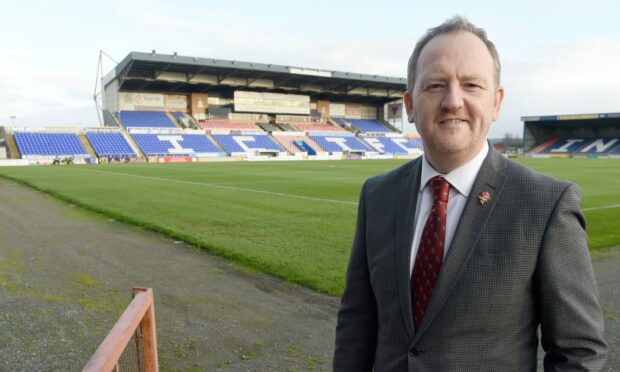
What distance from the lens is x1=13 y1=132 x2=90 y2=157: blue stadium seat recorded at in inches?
1826

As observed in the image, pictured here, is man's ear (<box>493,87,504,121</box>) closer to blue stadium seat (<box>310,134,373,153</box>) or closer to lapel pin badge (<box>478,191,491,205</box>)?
lapel pin badge (<box>478,191,491,205</box>)

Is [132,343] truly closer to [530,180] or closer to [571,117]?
[530,180]

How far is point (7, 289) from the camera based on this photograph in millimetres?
6051

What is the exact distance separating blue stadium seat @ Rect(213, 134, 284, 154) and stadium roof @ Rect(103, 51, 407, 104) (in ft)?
24.4

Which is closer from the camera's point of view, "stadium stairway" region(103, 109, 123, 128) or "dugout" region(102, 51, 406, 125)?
"dugout" region(102, 51, 406, 125)

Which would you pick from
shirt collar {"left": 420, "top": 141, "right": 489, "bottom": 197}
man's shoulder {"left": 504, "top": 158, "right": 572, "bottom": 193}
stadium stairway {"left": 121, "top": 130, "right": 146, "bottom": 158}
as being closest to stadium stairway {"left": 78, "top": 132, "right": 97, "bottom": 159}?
stadium stairway {"left": 121, "top": 130, "right": 146, "bottom": 158}

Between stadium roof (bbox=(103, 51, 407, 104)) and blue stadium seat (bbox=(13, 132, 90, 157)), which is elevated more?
stadium roof (bbox=(103, 51, 407, 104))

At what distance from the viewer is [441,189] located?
1.81m

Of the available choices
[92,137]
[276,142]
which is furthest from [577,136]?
[92,137]

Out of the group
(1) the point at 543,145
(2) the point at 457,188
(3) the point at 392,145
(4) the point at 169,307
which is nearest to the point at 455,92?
(2) the point at 457,188

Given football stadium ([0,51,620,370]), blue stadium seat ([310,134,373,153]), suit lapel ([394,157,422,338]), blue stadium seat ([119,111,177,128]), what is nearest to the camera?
suit lapel ([394,157,422,338])

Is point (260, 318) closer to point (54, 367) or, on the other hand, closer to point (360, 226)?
point (54, 367)

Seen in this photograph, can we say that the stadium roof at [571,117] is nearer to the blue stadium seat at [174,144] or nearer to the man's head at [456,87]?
the blue stadium seat at [174,144]

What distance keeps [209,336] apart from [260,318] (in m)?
0.67
